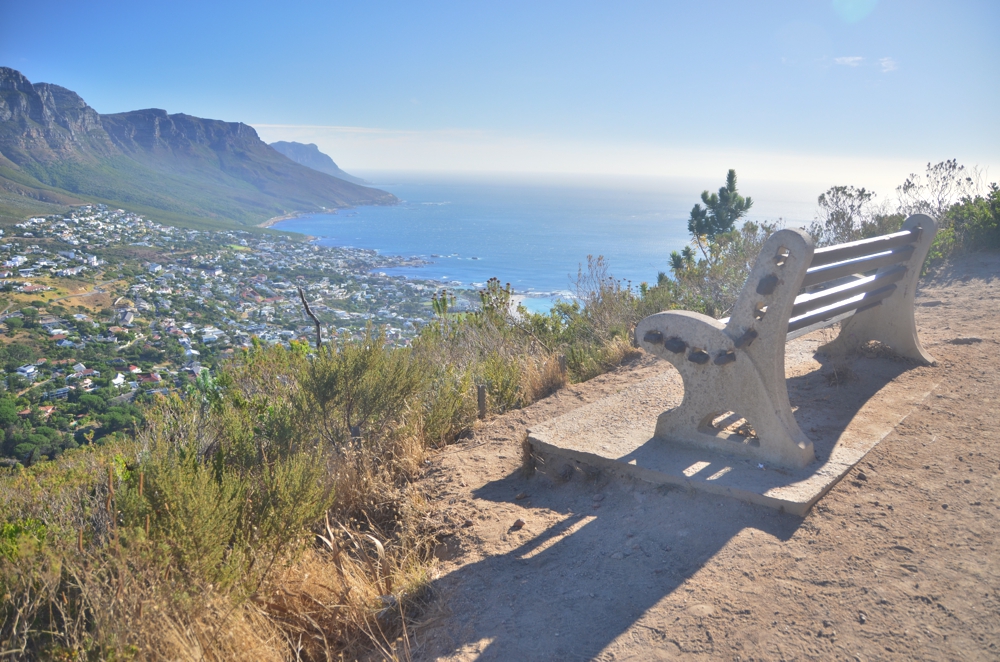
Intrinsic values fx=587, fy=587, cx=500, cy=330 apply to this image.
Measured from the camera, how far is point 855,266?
396 centimetres

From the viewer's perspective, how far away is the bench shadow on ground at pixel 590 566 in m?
2.46

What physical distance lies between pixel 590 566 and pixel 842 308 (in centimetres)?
260

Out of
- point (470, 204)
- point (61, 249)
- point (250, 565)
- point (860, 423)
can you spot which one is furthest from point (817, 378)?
point (470, 204)

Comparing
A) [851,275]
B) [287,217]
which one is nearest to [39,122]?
[287,217]

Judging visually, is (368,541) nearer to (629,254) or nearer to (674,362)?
(674,362)

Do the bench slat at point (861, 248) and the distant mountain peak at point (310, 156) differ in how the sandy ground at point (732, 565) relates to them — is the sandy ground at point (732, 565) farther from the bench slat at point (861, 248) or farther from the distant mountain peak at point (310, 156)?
the distant mountain peak at point (310, 156)

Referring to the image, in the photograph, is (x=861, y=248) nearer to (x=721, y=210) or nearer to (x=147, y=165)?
(x=721, y=210)

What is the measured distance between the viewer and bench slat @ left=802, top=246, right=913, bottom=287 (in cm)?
346

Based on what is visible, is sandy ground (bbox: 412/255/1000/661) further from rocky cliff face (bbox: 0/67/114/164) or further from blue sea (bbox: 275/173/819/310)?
rocky cliff face (bbox: 0/67/114/164)

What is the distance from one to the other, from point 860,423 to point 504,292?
17.9ft

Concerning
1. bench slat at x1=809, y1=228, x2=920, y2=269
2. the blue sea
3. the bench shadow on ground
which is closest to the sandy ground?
the bench shadow on ground

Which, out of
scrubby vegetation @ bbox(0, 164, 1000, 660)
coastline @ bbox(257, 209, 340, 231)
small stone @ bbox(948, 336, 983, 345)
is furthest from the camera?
coastline @ bbox(257, 209, 340, 231)

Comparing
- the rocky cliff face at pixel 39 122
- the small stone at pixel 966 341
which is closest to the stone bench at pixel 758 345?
the small stone at pixel 966 341

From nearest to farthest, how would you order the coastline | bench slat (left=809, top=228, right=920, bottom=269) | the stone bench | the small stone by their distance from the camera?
the stone bench, bench slat (left=809, top=228, right=920, bottom=269), the small stone, the coastline
